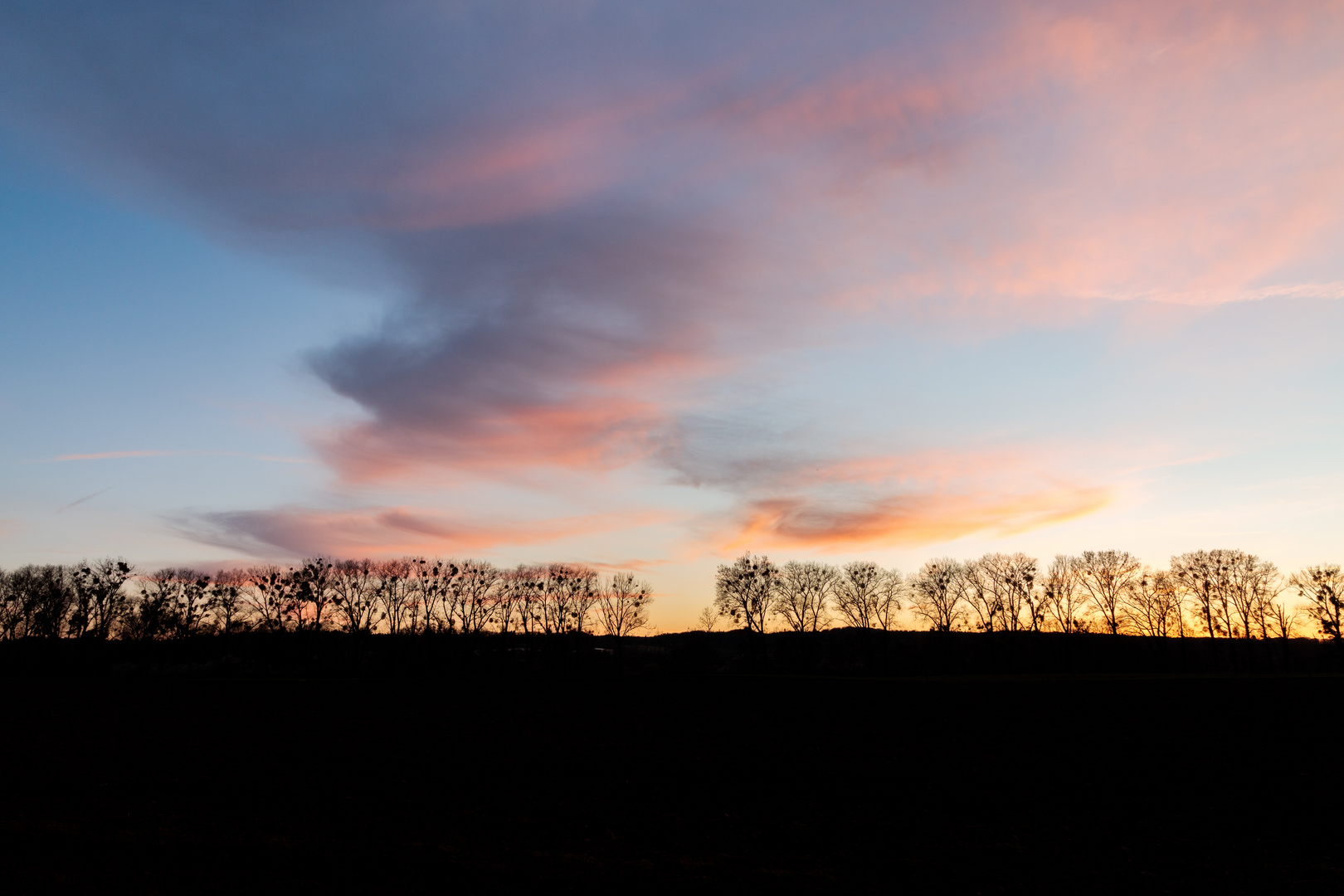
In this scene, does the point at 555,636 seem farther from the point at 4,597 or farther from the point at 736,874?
the point at 736,874

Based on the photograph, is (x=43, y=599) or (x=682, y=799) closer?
(x=682, y=799)

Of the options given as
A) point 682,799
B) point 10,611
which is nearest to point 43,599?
point 10,611

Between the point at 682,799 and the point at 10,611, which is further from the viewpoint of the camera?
the point at 10,611

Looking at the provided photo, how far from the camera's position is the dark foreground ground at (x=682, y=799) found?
41.8ft

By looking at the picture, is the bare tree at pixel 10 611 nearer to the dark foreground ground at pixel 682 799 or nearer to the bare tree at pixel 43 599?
the bare tree at pixel 43 599


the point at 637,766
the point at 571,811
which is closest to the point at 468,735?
the point at 637,766

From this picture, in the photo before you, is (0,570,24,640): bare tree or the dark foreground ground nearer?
the dark foreground ground

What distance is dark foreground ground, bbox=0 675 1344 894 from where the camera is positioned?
501 inches

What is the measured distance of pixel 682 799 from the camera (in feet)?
62.1

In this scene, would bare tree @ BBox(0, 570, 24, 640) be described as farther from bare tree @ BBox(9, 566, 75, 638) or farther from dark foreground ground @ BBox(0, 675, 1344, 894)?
dark foreground ground @ BBox(0, 675, 1344, 894)

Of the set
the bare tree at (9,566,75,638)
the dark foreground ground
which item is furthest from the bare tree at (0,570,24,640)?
the dark foreground ground

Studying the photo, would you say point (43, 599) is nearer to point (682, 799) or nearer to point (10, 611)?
point (10, 611)

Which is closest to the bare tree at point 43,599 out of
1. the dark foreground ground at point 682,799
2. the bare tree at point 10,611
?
the bare tree at point 10,611

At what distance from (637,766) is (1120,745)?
16683 millimetres
